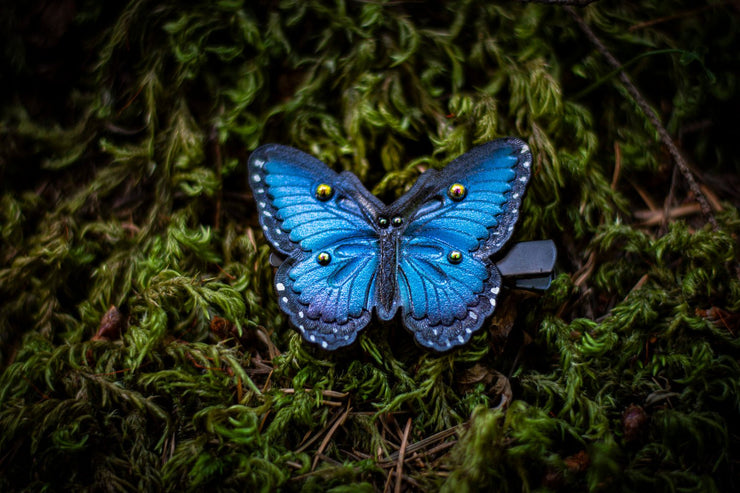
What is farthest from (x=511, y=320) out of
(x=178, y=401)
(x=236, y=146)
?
(x=236, y=146)

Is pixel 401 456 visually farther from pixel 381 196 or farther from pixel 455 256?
pixel 381 196

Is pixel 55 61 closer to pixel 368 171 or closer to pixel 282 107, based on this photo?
pixel 282 107

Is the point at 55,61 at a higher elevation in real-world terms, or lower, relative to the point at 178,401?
higher

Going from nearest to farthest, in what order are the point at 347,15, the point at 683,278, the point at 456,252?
the point at 456,252, the point at 683,278, the point at 347,15

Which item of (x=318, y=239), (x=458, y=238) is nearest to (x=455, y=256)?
(x=458, y=238)

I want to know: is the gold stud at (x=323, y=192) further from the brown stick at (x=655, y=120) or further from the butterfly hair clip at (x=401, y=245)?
the brown stick at (x=655, y=120)

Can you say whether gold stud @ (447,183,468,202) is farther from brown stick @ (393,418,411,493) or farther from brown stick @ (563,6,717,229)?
brown stick @ (563,6,717,229)

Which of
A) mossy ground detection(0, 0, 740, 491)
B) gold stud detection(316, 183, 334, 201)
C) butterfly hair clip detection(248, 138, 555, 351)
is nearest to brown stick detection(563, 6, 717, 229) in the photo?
mossy ground detection(0, 0, 740, 491)
